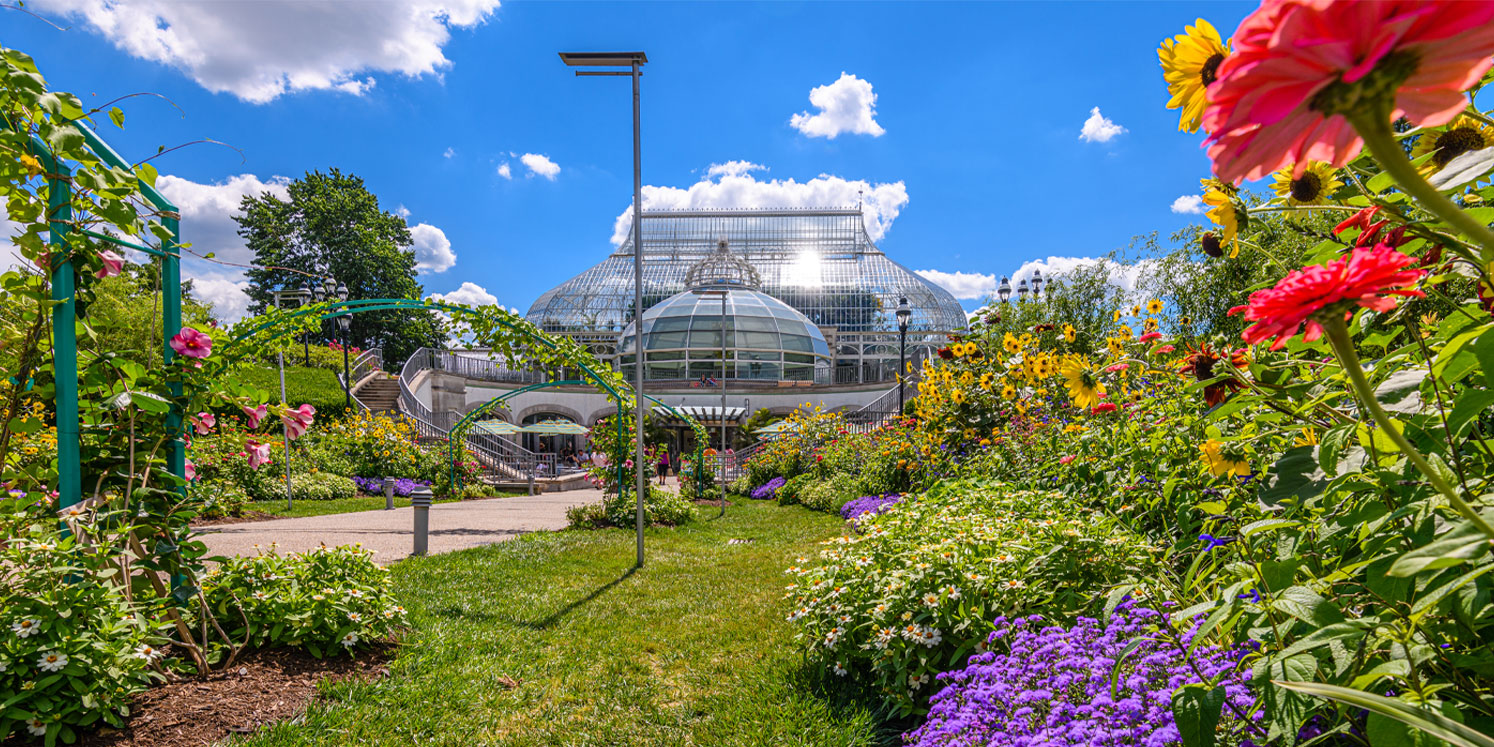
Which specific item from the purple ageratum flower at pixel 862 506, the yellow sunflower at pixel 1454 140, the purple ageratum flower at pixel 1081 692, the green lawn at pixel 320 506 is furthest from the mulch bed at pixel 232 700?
the green lawn at pixel 320 506

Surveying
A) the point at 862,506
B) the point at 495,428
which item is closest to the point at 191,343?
the point at 862,506

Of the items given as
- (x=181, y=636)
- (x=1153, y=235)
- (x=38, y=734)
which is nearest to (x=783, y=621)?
(x=181, y=636)

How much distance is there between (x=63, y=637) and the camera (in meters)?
2.67

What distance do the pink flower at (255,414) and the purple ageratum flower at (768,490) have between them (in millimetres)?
11361

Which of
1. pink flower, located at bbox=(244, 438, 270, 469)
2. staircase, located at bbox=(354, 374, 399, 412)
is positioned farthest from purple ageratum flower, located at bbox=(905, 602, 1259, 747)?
staircase, located at bbox=(354, 374, 399, 412)

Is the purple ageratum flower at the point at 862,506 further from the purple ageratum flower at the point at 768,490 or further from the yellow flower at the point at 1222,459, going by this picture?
the yellow flower at the point at 1222,459

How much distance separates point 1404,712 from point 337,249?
1711 inches

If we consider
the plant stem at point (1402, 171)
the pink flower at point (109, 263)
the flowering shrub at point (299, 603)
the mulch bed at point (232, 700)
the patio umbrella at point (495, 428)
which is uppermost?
the pink flower at point (109, 263)

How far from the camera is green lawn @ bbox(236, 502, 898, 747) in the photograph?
319 centimetres

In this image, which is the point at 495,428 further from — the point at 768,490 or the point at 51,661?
the point at 51,661

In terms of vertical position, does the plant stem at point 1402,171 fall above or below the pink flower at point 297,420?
above

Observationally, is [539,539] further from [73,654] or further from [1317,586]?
[1317,586]

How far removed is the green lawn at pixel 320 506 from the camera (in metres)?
11.4

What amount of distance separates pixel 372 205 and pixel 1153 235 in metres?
41.0
